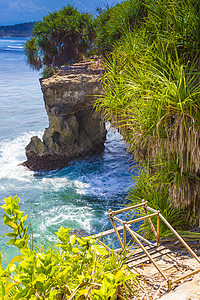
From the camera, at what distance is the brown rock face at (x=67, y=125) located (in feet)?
37.0

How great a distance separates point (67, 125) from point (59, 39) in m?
4.51

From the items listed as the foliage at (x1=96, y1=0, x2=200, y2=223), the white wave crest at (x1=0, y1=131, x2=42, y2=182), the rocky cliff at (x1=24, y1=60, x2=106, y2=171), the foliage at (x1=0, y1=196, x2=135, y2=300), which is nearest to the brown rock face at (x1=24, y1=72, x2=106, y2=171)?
the rocky cliff at (x1=24, y1=60, x2=106, y2=171)

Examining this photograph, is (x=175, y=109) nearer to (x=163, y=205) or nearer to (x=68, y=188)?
(x=163, y=205)

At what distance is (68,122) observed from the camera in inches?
482

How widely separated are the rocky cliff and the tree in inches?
113

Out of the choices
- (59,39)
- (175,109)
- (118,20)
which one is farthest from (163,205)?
(59,39)

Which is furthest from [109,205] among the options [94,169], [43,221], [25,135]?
[25,135]

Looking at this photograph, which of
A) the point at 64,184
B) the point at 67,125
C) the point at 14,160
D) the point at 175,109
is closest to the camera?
the point at 175,109

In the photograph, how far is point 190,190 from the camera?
16.9 ft

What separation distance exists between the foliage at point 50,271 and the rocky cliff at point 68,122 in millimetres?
9162

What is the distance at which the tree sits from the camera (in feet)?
44.9

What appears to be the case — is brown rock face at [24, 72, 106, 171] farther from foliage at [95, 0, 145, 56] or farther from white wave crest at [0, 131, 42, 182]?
foliage at [95, 0, 145, 56]

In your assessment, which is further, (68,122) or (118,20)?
(68,122)

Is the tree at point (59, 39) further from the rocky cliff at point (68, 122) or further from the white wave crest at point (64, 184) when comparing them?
the white wave crest at point (64, 184)
